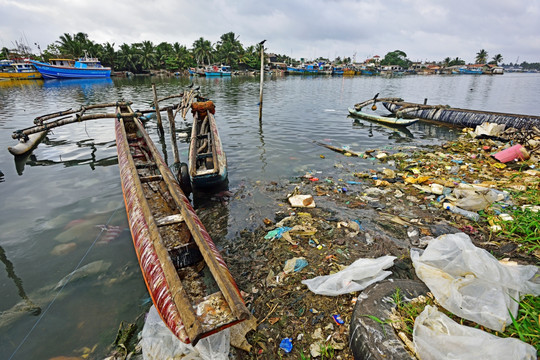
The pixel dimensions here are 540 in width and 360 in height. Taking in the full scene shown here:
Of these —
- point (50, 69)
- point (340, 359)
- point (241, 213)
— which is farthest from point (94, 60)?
point (340, 359)

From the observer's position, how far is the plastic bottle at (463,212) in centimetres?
483

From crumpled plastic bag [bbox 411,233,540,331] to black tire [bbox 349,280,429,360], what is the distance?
0.24 metres

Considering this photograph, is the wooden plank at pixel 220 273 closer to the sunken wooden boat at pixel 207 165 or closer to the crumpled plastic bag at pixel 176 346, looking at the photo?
the crumpled plastic bag at pixel 176 346

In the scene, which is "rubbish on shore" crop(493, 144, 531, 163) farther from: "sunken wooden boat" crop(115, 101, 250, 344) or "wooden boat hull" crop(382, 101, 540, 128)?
"sunken wooden boat" crop(115, 101, 250, 344)

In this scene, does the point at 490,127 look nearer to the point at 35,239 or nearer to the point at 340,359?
the point at 340,359

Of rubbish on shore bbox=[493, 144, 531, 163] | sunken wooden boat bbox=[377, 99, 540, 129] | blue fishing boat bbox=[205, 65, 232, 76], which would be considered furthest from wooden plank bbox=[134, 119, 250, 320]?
blue fishing boat bbox=[205, 65, 232, 76]

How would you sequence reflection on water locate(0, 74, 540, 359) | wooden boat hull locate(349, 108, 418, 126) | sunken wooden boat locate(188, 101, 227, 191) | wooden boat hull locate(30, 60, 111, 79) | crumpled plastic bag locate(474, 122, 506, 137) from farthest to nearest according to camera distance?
wooden boat hull locate(30, 60, 111, 79) < wooden boat hull locate(349, 108, 418, 126) < crumpled plastic bag locate(474, 122, 506, 137) < sunken wooden boat locate(188, 101, 227, 191) < reflection on water locate(0, 74, 540, 359)

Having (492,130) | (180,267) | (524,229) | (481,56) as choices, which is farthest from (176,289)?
(481,56)

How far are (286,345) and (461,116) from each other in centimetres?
1839

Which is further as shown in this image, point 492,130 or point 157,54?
point 157,54

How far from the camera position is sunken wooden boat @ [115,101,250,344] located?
2.40 meters

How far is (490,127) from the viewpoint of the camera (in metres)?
11.7

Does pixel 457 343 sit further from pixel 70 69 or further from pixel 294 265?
pixel 70 69

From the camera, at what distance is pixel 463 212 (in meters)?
5.07
